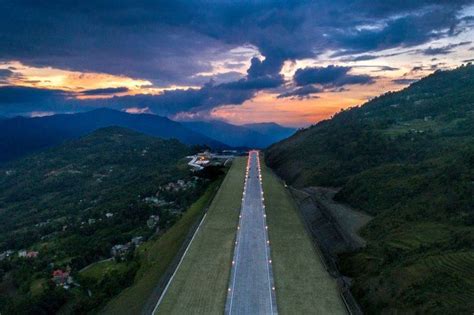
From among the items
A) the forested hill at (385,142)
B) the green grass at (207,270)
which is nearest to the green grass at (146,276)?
the green grass at (207,270)

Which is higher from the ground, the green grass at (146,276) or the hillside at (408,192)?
the hillside at (408,192)

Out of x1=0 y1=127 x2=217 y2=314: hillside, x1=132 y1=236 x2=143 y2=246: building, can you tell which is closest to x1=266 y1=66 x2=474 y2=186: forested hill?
x1=0 y1=127 x2=217 y2=314: hillside

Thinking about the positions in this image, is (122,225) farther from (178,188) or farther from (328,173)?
(328,173)

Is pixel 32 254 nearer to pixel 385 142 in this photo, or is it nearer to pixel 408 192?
pixel 408 192

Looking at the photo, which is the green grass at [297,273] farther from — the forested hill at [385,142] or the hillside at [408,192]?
the forested hill at [385,142]

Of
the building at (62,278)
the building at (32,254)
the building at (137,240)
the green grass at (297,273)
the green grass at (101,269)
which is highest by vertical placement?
the green grass at (297,273)

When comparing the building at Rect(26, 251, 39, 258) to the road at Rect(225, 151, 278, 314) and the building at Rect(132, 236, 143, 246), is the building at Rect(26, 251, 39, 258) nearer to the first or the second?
the building at Rect(132, 236, 143, 246)

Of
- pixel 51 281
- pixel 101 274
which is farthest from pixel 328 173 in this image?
pixel 51 281
